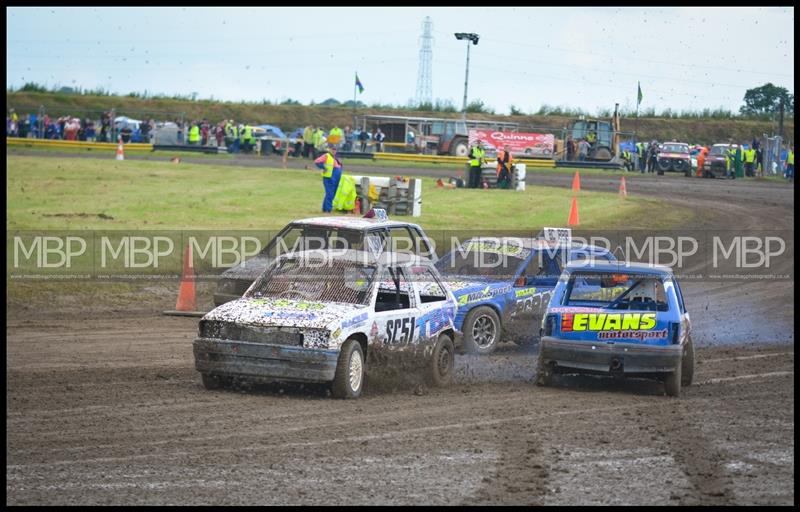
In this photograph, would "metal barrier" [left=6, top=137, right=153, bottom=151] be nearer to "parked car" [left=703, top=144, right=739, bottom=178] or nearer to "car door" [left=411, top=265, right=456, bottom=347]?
"parked car" [left=703, top=144, right=739, bottom=178]

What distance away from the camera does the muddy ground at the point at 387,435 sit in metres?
7.51

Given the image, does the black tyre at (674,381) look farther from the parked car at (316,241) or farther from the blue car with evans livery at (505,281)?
the parked car at (316,241)

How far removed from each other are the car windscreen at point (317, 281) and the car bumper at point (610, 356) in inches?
78.4

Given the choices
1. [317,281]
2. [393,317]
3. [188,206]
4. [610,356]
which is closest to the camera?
[393,317]

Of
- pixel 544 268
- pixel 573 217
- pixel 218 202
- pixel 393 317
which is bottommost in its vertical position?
pixel 218 202

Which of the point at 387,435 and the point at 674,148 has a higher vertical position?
the point at 674,148

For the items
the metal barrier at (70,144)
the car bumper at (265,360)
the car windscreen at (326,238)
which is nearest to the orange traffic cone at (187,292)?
the car windscreen at (326,238)

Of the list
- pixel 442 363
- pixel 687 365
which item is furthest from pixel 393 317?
pixel 687 365

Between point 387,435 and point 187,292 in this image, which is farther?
point 187,292

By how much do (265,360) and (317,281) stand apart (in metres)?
1.27

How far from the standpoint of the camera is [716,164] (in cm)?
5025

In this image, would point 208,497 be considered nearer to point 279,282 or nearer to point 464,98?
point 279,282

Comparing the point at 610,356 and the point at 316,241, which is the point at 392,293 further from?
the point at 316,241

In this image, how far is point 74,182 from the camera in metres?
34.3
